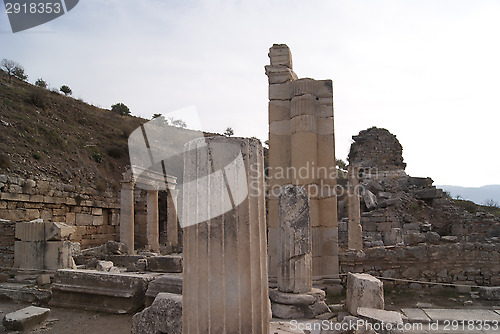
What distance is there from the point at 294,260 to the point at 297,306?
2.56 feet

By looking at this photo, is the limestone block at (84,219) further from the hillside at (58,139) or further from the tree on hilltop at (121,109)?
the tree on hilltop at (121,109)

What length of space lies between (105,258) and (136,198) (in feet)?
34.5

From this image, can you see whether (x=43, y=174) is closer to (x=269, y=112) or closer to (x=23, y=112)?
(x=23, y=112)

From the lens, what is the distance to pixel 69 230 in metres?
9.70

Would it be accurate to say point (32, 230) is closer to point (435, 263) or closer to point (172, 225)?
point (172, 225)

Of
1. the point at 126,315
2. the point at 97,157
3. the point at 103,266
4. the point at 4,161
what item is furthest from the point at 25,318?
the point at 97,157

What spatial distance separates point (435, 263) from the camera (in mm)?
9734

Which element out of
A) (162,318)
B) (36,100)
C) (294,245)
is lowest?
(162,318)

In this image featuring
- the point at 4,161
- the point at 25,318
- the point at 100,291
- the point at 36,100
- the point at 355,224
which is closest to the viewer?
the point at 25,318

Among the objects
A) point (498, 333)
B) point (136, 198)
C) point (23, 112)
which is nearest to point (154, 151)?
point (136, 198)

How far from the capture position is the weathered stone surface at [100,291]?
6.79 meters

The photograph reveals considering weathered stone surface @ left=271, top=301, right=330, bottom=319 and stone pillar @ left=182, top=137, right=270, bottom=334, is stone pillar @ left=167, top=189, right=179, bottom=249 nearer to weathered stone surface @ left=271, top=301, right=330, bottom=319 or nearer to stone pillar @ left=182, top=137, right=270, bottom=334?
weathered stone surface @ left=271, top=301, right=330, bottom=319

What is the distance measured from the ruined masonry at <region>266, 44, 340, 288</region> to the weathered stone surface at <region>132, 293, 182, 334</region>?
12.6 feet

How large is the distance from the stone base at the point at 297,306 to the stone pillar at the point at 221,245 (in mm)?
3504
